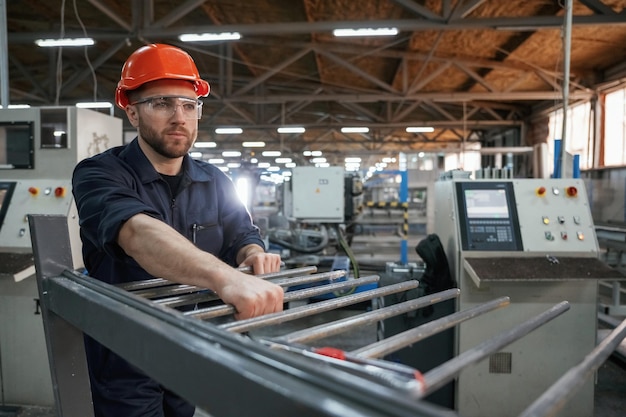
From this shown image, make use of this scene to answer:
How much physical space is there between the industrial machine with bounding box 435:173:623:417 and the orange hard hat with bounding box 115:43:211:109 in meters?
1.84

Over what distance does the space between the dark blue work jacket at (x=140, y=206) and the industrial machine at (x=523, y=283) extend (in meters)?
1.51

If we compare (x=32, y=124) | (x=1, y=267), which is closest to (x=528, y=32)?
(x=32, y=124)

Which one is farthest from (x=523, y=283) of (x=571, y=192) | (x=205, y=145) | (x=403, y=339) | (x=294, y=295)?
(x=205, y=145)

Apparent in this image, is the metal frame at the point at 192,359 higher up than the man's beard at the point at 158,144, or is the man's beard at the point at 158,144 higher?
the man's beard at the point at 158,144

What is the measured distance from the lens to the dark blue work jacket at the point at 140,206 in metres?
1.00

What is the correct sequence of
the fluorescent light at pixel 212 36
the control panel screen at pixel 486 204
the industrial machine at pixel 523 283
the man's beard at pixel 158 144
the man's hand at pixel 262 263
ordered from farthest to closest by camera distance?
the fluorescent light at pixel 212 36
the control panel screen at pixel 486 204
the industrial machine at pixel 523 283
the man's beard at pixel 158 144
the man's hand at pixel 262 263

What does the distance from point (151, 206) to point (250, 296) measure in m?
0.60

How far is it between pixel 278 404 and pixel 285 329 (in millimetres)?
4074

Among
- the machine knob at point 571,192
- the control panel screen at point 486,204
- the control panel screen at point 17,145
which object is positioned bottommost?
the control panel screen at point 486,204

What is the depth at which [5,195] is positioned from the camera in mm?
2609

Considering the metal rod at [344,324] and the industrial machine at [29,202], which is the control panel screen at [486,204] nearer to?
the metal rod at [344,324]

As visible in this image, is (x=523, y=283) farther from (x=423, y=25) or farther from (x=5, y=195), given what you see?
(x=423, y=25)

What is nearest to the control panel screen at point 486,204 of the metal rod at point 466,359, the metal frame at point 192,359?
the metal rod at point 466,359

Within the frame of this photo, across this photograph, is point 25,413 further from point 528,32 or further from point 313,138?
point 313,138
